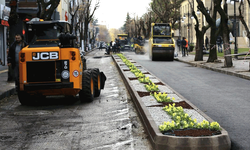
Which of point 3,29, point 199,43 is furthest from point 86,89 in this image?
point 199,43

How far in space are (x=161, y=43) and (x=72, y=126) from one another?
87.3 ft

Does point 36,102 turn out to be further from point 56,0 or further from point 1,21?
point 1,21

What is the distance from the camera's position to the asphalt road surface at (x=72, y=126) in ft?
19.8

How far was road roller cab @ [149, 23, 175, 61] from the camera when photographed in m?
32.7

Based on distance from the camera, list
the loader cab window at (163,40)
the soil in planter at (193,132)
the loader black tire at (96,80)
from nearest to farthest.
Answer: the soil in planter at (193,132), the loader black tire at (96,80), the loader cab window at (163,40)

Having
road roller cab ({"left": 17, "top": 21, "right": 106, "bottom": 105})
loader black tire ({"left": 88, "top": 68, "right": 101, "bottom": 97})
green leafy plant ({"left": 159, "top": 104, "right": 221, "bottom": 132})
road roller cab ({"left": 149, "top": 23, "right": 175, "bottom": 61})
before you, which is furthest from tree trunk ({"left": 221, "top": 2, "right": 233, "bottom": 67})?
green leafy plant ({"left": 159, "top": 104, "right": 221, "bottom": 132})

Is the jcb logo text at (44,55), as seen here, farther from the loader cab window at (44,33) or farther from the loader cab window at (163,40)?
the loader cab window at (163,40)

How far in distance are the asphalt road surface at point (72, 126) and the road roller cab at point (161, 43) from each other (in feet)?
71.9

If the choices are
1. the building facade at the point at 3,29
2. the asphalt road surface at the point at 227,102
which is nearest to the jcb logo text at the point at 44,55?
the asphalt road surface at the point at 227,102

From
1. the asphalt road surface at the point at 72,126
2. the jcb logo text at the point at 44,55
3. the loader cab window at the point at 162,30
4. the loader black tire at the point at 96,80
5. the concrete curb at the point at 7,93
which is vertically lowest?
the asphalt road surface at the point at 72,126

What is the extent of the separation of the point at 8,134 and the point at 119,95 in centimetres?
532

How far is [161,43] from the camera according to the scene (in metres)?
33.5

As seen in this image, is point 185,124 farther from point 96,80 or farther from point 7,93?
point 7,93

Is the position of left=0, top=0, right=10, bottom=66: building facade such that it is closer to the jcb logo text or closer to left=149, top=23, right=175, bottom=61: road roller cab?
left=149, top=23, right=175, bottom=61: road roller cab
